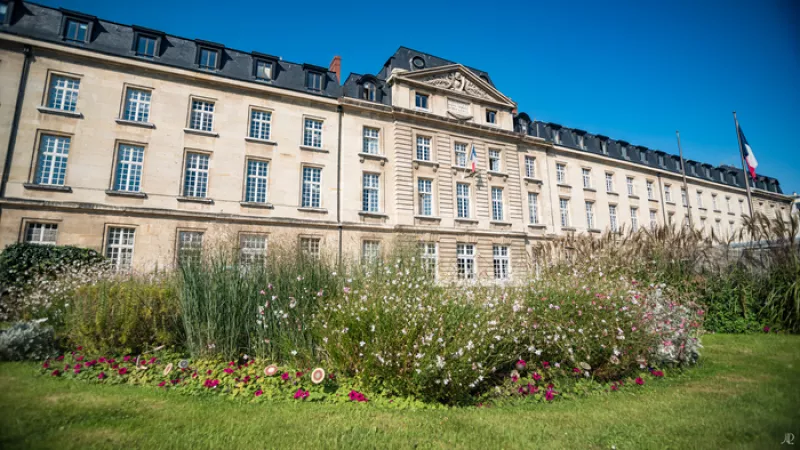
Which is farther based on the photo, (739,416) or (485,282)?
(485,282)

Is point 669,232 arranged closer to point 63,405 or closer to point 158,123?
point 63,405

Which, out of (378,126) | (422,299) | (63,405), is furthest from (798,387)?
(378,126)

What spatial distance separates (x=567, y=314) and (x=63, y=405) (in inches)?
266

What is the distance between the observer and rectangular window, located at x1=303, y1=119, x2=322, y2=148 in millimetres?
19875

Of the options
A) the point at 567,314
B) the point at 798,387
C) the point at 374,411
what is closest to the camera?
the point at 798,387

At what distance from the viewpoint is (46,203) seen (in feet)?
46.5

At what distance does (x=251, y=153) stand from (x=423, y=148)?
398 inches

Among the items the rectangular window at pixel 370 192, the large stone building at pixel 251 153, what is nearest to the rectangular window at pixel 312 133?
the large stone building at pixel 251 153

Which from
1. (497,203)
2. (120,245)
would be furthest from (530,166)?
(120,245)

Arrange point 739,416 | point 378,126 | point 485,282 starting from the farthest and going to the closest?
point 378,126 → point 485,282 → point 739,416

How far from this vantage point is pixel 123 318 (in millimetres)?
6141

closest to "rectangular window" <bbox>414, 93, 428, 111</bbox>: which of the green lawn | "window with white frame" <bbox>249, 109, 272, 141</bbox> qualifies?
"window with white frame" <bbox>249, 109, 272, 141</bbox>

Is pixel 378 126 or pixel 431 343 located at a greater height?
pixel 378 126

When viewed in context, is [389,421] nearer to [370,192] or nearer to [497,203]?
[370,192]
